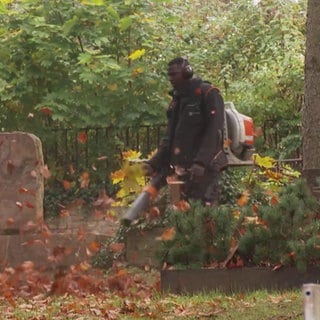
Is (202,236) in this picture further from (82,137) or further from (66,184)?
(82,137)

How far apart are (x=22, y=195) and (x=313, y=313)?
33.2 feet

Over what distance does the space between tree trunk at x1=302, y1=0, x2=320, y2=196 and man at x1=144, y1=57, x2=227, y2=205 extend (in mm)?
1932

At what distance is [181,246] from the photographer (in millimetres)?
11391

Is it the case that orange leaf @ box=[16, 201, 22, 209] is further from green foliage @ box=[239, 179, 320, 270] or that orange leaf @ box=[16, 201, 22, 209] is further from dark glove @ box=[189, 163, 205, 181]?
green foliage @ box=[239, 179, 320, 270]

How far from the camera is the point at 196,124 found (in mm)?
12500

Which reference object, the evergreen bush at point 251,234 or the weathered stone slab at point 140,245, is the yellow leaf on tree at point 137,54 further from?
the evergreen bush at point 251,234

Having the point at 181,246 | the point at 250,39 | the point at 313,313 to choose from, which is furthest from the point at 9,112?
the point at 313,313

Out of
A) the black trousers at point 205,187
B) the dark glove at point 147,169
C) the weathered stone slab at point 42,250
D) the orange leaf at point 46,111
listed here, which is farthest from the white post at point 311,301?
the orange leaf at point 46,111

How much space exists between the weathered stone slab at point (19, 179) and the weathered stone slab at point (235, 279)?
172 inches

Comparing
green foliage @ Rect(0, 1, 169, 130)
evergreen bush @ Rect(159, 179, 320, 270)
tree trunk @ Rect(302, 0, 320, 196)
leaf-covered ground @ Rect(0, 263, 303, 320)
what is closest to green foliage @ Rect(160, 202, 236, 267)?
evergreen bush @ Rect(159, 179, 320, 270)

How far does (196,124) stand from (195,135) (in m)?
0.11

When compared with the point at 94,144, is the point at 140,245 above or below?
below

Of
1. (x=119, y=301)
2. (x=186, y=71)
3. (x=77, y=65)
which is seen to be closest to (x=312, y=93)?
(x=186, y=71)

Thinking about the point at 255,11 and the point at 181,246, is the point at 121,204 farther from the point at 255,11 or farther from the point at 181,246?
the point at 255,11
